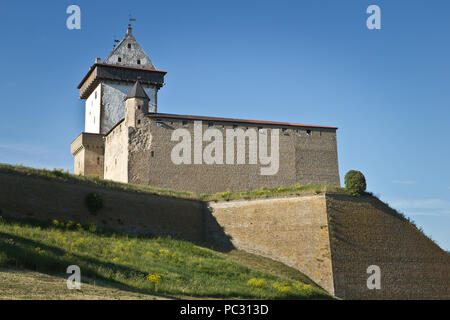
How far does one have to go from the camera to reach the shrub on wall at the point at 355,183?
27.1 metres

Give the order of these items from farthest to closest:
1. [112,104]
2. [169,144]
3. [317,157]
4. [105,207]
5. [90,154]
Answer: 1. [112,104]
2. [317,157]
3. [90,154]
4. [169,144]
5. [105,207]

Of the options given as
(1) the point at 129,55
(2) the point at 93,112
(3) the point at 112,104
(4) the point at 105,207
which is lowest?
(4) the point at 105,207

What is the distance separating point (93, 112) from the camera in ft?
146

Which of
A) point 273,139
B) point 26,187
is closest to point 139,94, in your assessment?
point 273,139

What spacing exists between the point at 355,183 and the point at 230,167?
1231 centimetres

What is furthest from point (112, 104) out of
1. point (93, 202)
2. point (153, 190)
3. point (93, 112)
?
point (93, 202)

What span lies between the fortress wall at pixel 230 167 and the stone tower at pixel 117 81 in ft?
24.6

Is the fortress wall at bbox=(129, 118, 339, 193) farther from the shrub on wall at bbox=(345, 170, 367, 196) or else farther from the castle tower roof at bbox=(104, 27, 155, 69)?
the shrub on wall at bbox=(345, 170, 367, 196)

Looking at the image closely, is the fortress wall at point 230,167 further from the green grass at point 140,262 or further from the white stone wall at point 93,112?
the green grass at point 140,262

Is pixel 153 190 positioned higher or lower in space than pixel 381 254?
higher

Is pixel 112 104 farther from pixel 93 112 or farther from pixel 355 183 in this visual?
pixel 355 183

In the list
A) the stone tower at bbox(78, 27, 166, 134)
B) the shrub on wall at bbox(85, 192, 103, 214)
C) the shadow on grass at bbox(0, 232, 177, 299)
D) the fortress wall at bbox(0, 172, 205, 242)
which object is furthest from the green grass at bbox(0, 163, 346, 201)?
the stone tower at bbox(78, 27, 166, 134)

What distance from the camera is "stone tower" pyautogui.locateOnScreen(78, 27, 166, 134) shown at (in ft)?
140

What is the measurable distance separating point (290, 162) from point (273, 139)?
81.6 inches
